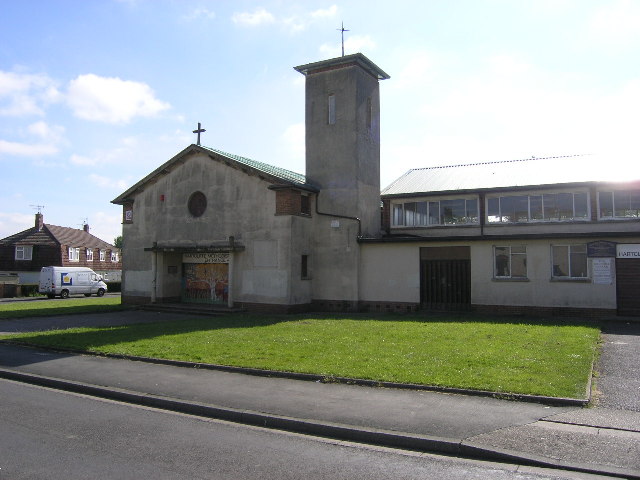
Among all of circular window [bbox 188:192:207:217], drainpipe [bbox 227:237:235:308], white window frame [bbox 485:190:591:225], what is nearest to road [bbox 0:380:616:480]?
drainpipe [bbox 227:237:235:308]

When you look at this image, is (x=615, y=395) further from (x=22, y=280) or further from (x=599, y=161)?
(x=22, y=280)

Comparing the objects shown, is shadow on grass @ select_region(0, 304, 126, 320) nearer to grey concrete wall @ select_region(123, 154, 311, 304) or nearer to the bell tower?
grey concrete wall @ select_region(123, 154, 311, 304)

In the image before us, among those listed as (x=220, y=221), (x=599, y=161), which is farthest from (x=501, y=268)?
(x=220, y=221)

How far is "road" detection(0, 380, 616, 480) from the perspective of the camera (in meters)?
5.36

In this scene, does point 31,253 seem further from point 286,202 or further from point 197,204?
point 286,202

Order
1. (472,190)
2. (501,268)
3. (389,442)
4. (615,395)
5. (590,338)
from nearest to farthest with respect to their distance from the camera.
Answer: (389,442), (615,395), (590,338), (501,268), (472,190)

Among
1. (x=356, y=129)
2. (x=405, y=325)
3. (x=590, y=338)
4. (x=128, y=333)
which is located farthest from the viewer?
(x=356, y=129)

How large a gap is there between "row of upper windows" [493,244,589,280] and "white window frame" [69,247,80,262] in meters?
44.1

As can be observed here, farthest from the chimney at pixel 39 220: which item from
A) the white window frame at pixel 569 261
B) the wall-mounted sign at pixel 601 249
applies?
the wall-mounted sign at pixel 601 249

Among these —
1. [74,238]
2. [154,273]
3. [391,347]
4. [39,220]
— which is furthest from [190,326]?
[39,220]

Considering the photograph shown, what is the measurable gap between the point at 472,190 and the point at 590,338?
12745 millimetres

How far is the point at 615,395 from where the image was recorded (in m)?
8.09

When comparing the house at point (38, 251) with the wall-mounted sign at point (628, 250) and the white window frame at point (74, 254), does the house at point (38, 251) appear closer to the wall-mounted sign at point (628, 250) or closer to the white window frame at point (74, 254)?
the white window frame at point (74, 254)

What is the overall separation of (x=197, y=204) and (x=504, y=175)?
15435 mm
